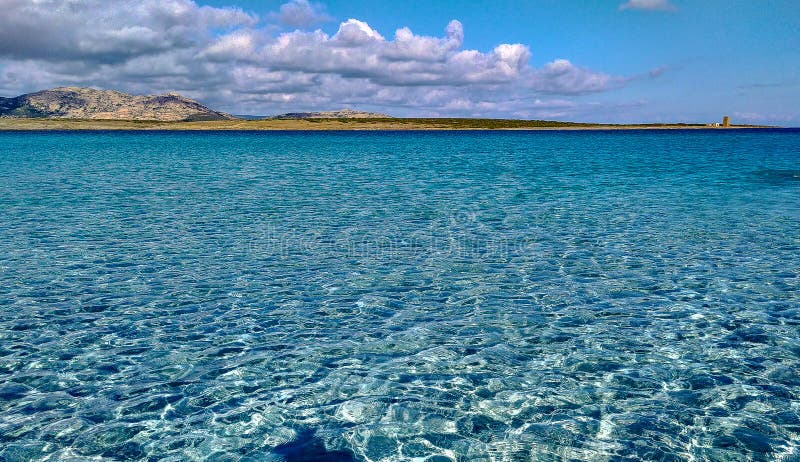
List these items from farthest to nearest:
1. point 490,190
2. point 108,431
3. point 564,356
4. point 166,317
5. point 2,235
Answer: point 490,190, point 2,235, point 166,317, point 564,356, point 108,431

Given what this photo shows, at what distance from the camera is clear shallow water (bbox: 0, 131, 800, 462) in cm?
1048

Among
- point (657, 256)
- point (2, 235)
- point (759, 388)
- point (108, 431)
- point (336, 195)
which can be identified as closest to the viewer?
point (108, 431)

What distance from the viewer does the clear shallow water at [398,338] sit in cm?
1048

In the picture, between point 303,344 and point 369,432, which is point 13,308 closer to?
point 303,344

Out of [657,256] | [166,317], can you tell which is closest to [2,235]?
[166,317]

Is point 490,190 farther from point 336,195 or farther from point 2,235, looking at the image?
point 2,235

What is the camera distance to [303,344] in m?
14.5

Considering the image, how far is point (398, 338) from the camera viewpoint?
49.2 ft

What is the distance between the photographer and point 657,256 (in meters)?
23.6

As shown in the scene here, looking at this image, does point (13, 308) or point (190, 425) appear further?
point (13, 308)

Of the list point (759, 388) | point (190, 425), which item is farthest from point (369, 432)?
point (759, 388)

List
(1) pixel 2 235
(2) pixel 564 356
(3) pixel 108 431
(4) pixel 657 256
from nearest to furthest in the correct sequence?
(3) pixel 108 431, (2) pixel 564 356, (4) pixel 657 256, (1) pixel 2 235

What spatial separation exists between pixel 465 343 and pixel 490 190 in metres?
34.5

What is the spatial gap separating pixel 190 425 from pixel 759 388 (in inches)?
467
